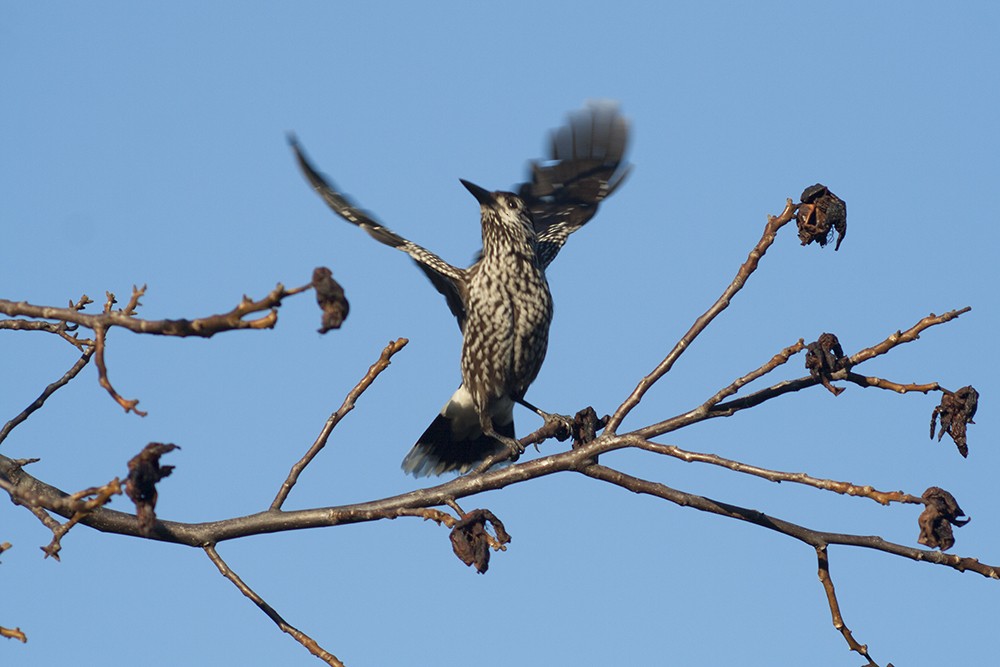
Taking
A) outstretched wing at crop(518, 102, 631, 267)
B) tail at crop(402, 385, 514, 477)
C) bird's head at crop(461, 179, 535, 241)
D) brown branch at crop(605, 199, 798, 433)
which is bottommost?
brown branch at crop(605, 199, 798, 433)

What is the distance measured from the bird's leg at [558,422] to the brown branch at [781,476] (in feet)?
3.41

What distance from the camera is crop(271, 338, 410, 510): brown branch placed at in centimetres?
399

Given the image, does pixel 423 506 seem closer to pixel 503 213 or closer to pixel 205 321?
pixel 205 321

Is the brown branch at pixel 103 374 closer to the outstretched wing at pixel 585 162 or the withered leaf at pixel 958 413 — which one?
the withered leaf at pixel 958 413

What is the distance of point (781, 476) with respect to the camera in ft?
11.5

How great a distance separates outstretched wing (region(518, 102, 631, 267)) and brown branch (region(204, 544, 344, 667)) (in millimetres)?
4986

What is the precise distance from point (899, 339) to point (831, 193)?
19.2 inches

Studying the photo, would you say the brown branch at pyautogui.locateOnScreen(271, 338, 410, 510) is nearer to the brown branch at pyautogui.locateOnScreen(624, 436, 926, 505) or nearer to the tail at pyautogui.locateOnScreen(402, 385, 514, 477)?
the brown branch at pyautogui.locateOnScreen(624, 436, 926, 505)

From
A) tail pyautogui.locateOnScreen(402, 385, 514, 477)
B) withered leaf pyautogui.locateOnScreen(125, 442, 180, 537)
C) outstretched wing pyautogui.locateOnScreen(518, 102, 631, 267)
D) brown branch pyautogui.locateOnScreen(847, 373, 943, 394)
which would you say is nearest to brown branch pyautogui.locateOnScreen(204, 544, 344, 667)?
withered leaf pyautogui.locateOnScreen(125, 442, 180, 537)

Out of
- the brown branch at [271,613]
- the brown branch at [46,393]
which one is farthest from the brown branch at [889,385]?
the brown branch at [46,393]

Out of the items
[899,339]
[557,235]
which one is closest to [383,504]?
[899,339]

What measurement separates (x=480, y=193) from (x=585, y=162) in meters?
1.28

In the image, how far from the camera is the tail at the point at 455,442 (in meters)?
7.39

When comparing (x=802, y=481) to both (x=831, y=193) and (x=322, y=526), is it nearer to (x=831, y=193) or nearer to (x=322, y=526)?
(x=831, y=193)
